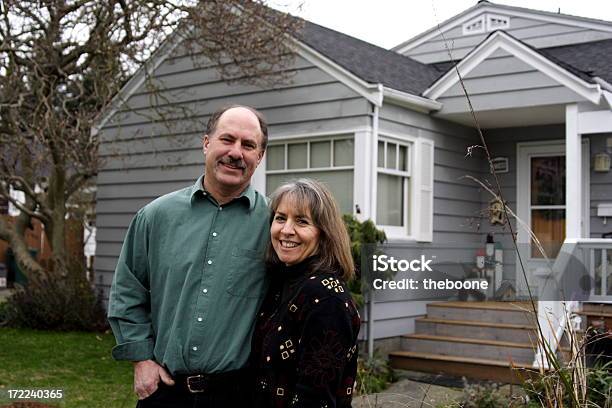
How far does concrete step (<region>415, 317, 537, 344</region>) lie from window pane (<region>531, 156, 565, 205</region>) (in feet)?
8.25

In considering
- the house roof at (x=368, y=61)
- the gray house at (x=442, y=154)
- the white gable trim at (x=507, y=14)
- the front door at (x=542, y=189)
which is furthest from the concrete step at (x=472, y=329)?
the white gable trim at (x=507, y=14)

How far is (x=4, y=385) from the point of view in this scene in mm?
6465

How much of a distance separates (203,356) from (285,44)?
7153 millimetres

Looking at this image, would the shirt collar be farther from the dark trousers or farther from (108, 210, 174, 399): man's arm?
the dark trousers

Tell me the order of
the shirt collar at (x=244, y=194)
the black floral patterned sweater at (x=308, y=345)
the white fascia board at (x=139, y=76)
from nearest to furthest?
the black floral patterned sweater at (x=308, y=345), the shirt collar at (x=244, y=194), the white fascia board at (x=139, y=76)

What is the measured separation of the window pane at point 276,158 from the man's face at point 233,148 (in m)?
6.65

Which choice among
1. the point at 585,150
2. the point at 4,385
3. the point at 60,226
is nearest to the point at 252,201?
the point at 4,385

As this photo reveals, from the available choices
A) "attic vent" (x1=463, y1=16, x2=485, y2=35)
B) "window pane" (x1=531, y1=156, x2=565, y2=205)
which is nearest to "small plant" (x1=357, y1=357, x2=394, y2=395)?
"window pane" (x1=531, y1=156, x2=565, y2=205)

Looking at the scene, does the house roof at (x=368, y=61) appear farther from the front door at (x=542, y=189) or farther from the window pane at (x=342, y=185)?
the front door at (x=542, y=189)

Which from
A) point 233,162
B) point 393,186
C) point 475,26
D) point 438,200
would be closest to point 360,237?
point 393,186

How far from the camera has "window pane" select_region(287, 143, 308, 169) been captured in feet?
29.9

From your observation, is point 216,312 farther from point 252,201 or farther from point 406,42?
point 406,42

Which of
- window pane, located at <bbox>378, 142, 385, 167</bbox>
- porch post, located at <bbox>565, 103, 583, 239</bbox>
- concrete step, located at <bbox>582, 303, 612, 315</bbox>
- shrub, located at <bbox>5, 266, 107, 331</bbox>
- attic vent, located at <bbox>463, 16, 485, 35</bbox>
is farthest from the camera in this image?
attic vent, located at <bbox>463, 16, 485, 35</bbox>

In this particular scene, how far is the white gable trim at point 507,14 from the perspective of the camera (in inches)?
437
